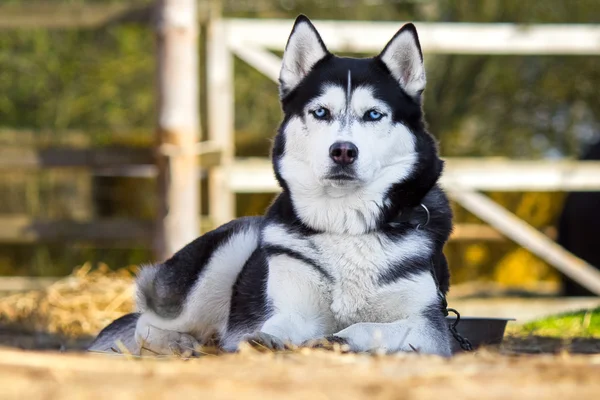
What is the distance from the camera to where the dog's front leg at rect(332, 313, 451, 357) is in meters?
2.72

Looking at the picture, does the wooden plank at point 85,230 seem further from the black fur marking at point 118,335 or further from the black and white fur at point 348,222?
the black and white fur at point 348,222

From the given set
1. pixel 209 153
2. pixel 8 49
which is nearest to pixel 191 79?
pixel 209 153

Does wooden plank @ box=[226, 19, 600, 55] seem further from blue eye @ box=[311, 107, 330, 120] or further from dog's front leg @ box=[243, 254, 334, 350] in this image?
dog's front leg @ box=[243, 254, 334, 350]

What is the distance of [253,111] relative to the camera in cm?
952

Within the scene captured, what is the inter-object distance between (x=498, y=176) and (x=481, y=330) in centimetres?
285

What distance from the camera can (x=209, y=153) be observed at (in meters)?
5.94

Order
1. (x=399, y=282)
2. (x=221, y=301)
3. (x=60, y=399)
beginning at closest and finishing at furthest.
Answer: (x=60, y=399) < (x=399, y=282) < (x=221, y=301)

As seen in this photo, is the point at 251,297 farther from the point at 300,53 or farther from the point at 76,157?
the point at 76,157

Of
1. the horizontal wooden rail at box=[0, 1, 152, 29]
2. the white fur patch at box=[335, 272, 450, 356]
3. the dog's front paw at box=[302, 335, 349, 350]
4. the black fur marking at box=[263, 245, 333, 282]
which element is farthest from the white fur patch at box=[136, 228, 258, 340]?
the horizontal wooden rail at box=[0, 1, 152, 29]

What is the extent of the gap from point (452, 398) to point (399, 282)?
1.20 m

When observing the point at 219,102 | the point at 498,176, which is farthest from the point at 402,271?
the point at 219,102

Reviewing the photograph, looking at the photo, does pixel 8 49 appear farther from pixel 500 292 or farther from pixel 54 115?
pixel 500 292

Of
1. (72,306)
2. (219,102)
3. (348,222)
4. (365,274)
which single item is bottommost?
(72,306)

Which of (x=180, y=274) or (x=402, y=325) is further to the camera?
(x=180, y=274)
